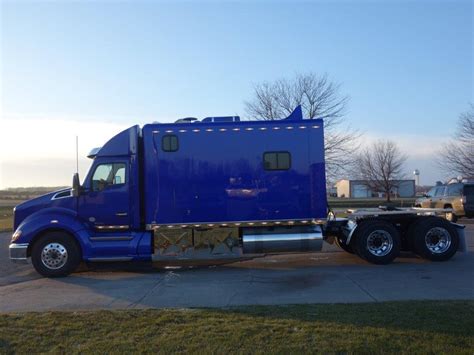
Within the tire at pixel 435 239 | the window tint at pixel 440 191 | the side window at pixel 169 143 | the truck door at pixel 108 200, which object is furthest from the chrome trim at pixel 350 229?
the window tint at pixel 440 191

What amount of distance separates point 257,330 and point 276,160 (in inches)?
244

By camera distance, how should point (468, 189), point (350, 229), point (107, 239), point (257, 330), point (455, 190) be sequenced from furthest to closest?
point (455, 190) → point (468, 189) → point (350, 229) → point (107, 239) → point (257, 330)

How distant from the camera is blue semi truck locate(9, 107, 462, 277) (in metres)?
11.8

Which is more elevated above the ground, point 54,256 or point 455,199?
point 455,199

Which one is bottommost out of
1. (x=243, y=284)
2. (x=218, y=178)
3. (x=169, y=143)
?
(x=243, y=284)

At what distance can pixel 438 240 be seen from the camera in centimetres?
1245

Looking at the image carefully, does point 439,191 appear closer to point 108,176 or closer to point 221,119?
A: point 221,119

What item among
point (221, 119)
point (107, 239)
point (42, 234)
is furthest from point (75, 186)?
point (221, 119)

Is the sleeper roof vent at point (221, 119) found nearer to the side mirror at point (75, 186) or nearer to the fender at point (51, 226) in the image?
the side mirror at point (75, 186)

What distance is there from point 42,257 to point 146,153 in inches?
127

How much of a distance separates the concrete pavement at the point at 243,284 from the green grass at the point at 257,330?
2.85 feet

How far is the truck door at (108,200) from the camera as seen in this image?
467 inches

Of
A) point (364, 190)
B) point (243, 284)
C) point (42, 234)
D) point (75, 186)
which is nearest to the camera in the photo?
point (243, 284)

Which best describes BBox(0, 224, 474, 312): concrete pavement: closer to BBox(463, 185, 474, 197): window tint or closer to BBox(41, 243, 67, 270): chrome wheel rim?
BBox(41, 243, 67, 270): chrome wheel rim
